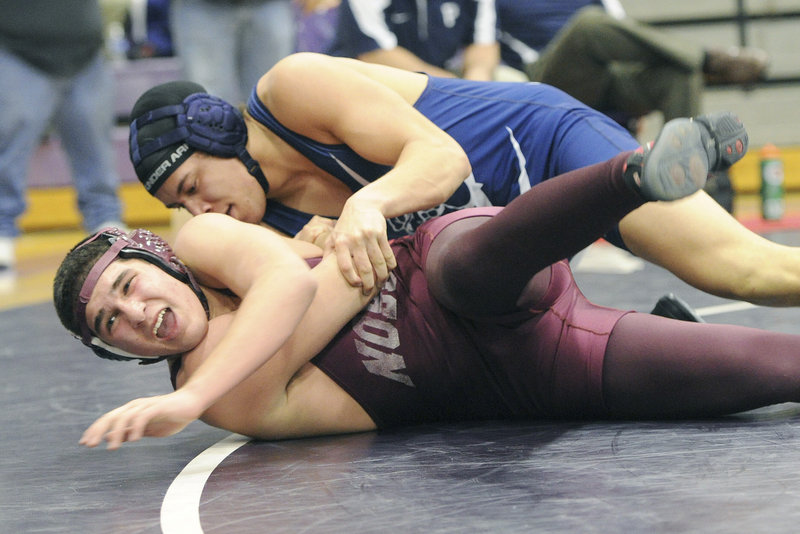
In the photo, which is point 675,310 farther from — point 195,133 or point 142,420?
point 142,420

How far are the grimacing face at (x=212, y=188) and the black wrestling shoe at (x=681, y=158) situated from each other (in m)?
0.99

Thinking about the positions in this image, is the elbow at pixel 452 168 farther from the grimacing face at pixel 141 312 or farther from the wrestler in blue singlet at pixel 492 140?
the grimacing face at pixel 141 312

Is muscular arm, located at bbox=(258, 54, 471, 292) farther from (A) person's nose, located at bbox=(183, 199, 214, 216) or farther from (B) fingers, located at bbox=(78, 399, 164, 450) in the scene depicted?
(B) fingers, located at bbox=(78, 399, 164, 450)

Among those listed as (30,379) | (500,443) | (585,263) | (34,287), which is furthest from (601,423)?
(34,287)

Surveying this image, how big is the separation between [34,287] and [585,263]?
220cm

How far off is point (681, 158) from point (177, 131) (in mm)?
1088

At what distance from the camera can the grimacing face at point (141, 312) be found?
1753 millimetres

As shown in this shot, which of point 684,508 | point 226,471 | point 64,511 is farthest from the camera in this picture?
point 226,471

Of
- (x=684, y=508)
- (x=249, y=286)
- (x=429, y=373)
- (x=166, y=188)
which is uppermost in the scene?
(x=166, y=188)

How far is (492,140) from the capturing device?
2.31 metres

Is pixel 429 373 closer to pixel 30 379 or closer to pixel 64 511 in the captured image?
pixel 64 511

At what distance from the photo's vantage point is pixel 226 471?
1709mm

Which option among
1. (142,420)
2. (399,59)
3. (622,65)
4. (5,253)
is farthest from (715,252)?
(5,253)

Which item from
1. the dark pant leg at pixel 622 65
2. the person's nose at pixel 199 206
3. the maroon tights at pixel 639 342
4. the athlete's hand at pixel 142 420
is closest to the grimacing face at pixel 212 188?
the person's nose at pixel 199 206
